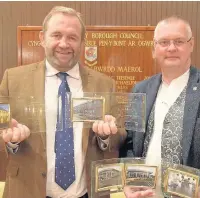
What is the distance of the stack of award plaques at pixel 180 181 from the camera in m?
1.13

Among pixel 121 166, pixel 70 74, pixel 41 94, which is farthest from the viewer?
pixel 70 74

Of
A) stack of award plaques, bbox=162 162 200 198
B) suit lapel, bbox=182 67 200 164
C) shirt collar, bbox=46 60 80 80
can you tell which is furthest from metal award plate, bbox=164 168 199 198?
shirt collar, bbox=46 60 80 80

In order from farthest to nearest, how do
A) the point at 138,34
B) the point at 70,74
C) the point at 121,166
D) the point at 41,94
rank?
the point at 138,34, the point at 70,74, the point at 41,94, the point at 121,166

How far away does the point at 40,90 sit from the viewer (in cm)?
138

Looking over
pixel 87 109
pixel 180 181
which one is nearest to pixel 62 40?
pixel 87 109

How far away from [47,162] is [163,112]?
59 centimetres

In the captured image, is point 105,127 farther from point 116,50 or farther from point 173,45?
point 116,50

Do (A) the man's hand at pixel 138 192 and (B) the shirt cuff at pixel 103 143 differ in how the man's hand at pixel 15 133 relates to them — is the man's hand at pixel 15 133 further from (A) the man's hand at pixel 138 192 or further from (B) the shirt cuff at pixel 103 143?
(A) the man's hand at pixel 138 192

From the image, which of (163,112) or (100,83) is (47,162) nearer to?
(100,83)

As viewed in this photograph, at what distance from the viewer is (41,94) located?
1374mm

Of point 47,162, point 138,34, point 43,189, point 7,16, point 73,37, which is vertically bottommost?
point 43,189

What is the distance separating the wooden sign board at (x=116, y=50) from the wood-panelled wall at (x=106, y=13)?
0.12 m

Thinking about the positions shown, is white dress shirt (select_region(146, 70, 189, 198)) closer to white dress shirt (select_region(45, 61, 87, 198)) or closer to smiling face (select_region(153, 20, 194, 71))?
smiling face (select_region(153, 20, 194, 71))

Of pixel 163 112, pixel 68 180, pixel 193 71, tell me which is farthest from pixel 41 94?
pixel 193 71
